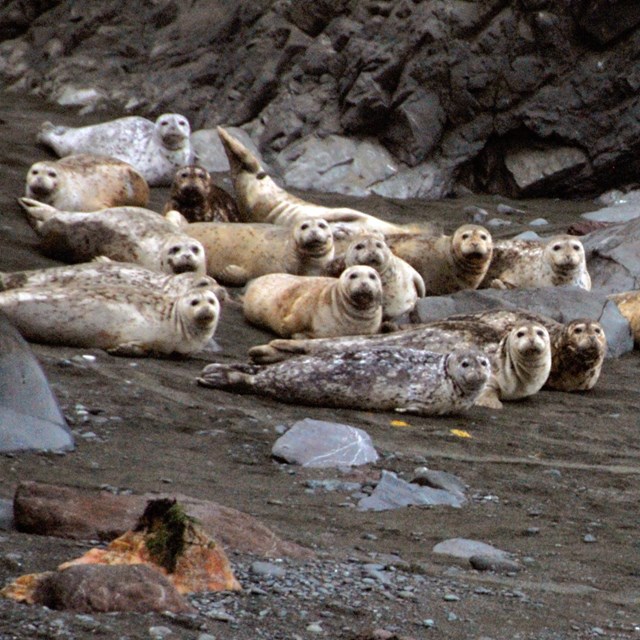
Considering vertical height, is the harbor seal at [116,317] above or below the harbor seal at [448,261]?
below

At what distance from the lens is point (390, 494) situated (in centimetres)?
548

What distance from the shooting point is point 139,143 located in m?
13.8

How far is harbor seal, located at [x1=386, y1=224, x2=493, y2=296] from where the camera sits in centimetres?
1052

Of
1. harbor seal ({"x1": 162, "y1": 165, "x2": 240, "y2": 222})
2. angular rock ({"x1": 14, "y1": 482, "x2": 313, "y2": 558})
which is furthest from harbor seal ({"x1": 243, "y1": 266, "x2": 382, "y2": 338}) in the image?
angular rock ({"x1": 14, "y1": 482, "x2": 313, "y2": 558})

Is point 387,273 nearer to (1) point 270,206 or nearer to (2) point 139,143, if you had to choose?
(1) point 270,206

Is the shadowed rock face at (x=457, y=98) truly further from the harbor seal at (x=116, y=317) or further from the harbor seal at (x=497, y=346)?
the harbor seal at (x=116, y=317)

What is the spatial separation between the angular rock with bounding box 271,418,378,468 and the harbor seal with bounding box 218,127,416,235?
205 inches

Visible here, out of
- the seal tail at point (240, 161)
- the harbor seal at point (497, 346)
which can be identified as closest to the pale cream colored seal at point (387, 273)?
the harbor seal at point (497, 346)

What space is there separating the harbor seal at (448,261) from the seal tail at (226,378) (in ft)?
12.1

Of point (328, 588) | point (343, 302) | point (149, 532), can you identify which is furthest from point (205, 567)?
point (343, 302)

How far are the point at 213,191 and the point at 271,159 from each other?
9.40ft

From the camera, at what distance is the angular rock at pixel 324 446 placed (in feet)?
19.2

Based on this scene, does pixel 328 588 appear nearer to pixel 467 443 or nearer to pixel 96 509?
pixel 96 509

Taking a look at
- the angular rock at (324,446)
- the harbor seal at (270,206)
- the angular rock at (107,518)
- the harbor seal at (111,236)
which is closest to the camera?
the angular rock at (107,518)
